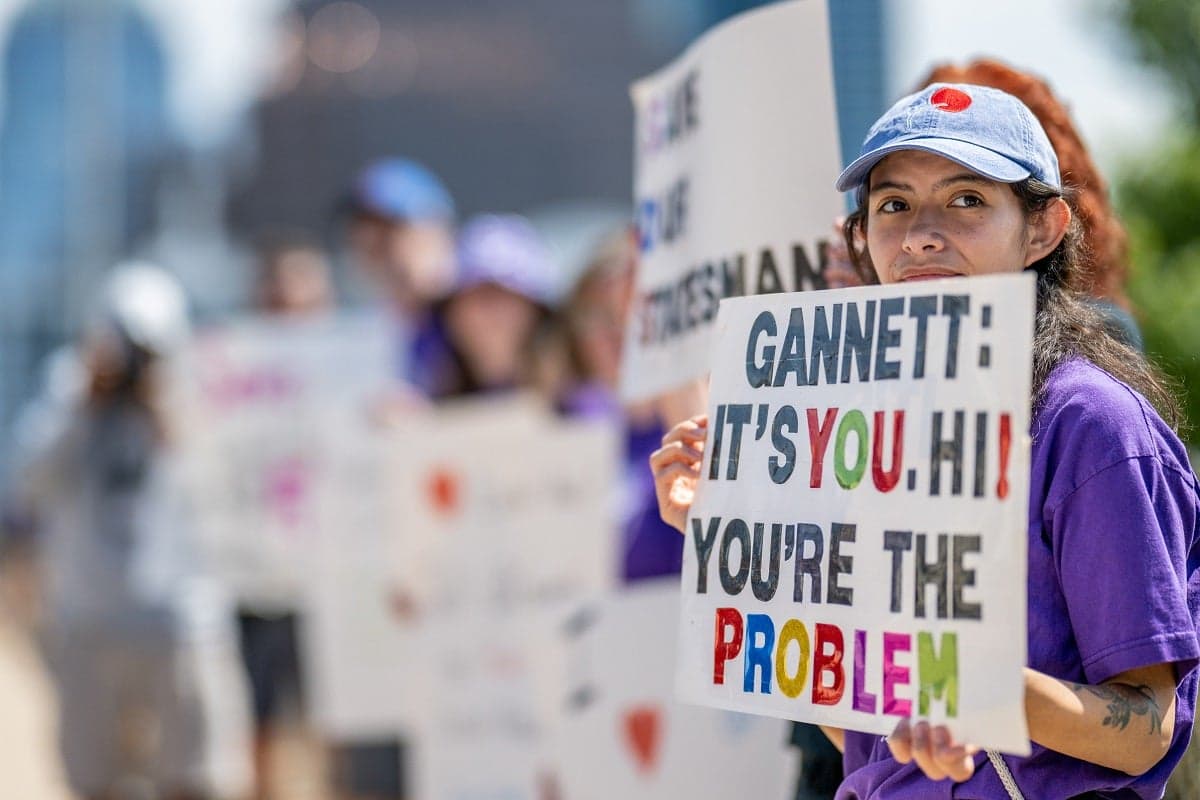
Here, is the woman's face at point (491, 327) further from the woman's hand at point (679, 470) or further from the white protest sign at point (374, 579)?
the woman's hand at point (679, 470)

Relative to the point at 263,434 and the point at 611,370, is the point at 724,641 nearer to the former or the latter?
the point at 611,370

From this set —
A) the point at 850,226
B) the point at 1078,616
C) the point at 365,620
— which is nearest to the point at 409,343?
the point at 365,620

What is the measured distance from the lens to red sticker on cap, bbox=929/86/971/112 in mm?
2205

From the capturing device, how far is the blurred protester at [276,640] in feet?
22.2

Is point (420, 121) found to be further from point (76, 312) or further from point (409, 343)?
point (409, 343)

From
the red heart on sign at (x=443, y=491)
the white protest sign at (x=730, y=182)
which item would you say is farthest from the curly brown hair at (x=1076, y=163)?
the red heart on sign at (x=443, y=491)

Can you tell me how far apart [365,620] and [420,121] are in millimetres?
37576

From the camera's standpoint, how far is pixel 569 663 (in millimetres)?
4637

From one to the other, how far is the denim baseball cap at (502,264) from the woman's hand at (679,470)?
3.67 meters

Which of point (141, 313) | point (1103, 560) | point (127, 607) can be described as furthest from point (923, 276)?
point (141, 313)

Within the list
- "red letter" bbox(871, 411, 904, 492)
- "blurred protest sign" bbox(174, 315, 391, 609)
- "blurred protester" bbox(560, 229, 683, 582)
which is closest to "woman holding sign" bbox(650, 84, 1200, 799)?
"red letter" bbox(871, 411, 904, 492)

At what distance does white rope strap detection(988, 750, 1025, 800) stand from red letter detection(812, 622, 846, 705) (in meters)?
0.18

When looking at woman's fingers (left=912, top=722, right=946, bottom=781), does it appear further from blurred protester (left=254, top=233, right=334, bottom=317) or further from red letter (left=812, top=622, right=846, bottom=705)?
blurred protester (left=254, top=233, right=334, bottom=317)

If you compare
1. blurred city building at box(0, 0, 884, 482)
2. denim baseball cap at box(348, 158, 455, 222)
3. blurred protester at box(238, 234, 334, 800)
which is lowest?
blurred protester at box(238, 234, 334, 800)
